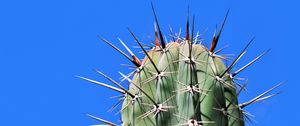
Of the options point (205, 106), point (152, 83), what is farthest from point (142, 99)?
point (205, 106)

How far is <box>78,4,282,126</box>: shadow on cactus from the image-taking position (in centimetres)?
604

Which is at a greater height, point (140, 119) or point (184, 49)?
point (184, 49)

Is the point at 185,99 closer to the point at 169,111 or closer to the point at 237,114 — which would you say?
the point at 169,111

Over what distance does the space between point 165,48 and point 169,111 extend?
69cm

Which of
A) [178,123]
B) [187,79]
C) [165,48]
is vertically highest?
[165,48]

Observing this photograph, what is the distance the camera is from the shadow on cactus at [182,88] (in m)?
6.04

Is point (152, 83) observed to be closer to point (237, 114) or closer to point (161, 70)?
point (161, 70)

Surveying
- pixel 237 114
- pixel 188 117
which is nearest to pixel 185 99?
pixel 188 117

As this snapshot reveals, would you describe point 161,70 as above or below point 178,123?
above

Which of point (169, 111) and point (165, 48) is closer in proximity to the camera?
point (169, 111)

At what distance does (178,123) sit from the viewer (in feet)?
19.7

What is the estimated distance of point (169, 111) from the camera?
6.05m

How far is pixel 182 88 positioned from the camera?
6113 millimetres

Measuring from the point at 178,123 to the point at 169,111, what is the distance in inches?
5.1
